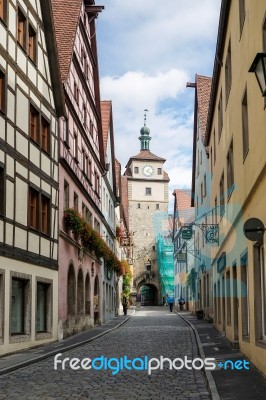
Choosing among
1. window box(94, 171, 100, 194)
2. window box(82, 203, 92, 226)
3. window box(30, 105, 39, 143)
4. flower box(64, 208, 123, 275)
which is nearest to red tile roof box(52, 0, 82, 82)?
window box(30, 105, 39, 143)

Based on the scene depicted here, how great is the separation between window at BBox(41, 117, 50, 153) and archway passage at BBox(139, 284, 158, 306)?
7000 centimetres

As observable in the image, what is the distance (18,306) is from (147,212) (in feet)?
253

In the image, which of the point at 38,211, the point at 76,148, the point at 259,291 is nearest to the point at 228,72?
the point at 38,211

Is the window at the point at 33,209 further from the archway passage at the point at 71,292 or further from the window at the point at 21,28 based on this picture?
the archway passage at the point at 71,292

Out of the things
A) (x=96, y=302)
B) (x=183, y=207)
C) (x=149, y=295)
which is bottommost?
(x=149, y=295)

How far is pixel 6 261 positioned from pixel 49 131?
21.7 feet

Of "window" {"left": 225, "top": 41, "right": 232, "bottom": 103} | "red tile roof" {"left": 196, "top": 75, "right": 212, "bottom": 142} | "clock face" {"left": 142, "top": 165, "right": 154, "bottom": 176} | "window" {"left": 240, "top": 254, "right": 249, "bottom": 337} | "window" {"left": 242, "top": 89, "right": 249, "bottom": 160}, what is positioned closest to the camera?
"window" {"left": 242, "top": 89, "right": 249, "bottom": 160}

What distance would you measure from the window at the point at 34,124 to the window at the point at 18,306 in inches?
177

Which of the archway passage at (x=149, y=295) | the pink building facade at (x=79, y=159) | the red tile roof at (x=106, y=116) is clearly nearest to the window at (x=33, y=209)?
the pink building facade at (x=79, y=159)

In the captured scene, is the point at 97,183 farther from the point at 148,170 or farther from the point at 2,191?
the point at 148,170

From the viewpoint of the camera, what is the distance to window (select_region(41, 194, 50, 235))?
2051 centimetres

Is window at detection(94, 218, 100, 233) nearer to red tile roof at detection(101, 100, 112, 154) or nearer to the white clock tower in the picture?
red tile roof at detection(101, 100, 112, 154)

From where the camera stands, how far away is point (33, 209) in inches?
760

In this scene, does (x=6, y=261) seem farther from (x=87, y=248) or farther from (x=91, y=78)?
(x=91, y=78)
